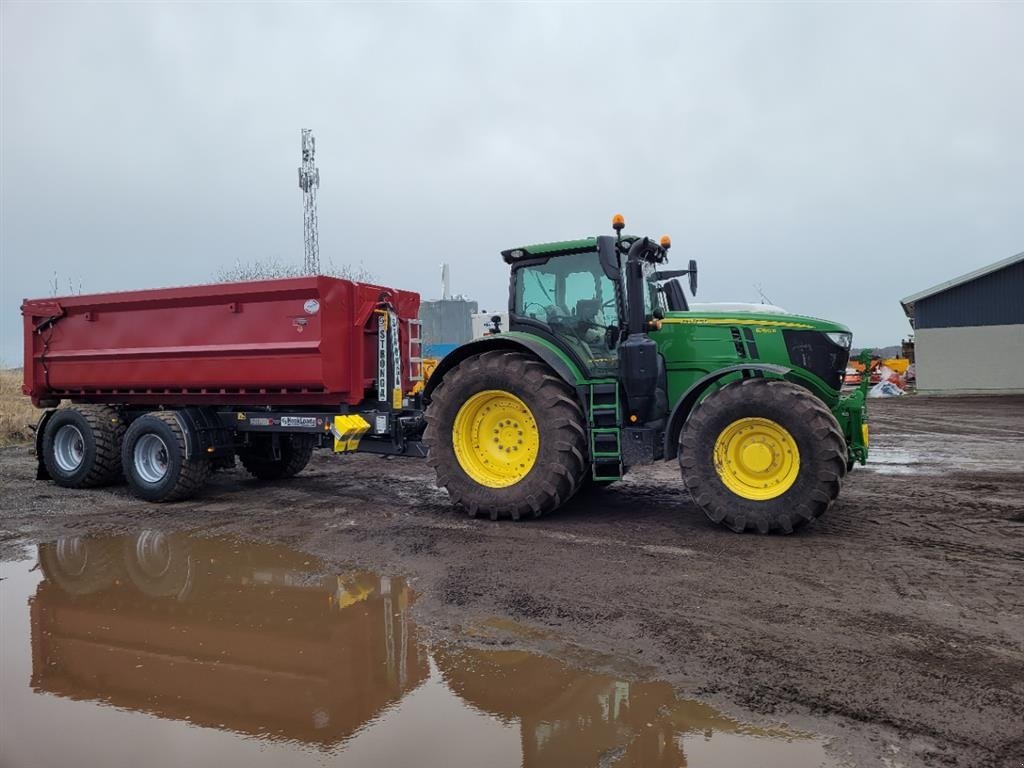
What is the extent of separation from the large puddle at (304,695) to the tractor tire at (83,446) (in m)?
4.33

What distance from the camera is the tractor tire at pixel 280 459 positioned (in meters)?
9.67

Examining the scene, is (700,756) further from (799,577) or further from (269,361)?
(269,361)

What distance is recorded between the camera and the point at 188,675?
12.4 feet

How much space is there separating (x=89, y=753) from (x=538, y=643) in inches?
82.8

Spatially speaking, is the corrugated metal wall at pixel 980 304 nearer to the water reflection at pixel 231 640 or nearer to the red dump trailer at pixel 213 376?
the red dump trailer at pixel 213 376

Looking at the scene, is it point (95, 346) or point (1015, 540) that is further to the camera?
point (95, 346)

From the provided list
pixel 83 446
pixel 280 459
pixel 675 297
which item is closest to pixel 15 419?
pixel 83 446

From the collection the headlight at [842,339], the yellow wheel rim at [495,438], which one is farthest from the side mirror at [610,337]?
the headlight at [842,339]

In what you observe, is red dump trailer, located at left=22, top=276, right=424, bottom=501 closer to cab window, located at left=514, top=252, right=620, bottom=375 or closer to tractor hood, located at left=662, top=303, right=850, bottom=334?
cab window, located at left=514, top=252, right=620, bottom=375

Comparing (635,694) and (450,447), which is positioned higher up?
(450,447)

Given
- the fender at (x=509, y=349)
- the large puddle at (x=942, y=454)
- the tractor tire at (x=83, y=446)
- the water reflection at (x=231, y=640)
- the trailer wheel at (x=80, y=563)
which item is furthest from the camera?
the large puddle at (x=942, y=454)

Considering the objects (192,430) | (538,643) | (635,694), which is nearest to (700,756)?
(635,694)

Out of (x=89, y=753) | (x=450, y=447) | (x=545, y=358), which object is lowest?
(x=89, y=753)

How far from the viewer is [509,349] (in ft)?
23.6
